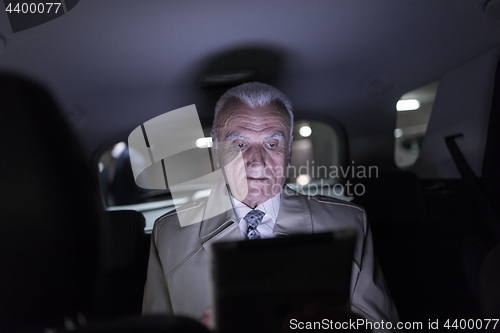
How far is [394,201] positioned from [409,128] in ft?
1.20

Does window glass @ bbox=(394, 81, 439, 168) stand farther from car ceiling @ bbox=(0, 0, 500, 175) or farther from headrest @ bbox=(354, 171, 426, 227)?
headrest @ bbox=(354, 171, 426, 227)

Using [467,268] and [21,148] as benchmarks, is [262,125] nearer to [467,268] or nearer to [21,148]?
[21,148]

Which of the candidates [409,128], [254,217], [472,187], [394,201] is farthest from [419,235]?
[254,217]

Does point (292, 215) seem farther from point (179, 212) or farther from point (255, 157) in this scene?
point (179, 212)

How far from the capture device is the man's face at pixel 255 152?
1096 mm

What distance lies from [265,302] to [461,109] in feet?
3.89

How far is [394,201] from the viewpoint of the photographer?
1.33 meters

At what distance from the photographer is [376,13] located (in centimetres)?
110

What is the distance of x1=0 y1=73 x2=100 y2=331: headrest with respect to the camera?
78cm

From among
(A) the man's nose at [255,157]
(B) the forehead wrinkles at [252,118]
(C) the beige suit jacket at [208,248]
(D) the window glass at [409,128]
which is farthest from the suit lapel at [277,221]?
(D) the window glass at [409,128]

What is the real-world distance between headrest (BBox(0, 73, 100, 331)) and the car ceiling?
0.56 feet

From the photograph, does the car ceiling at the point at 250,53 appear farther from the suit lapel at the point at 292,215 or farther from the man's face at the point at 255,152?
the suit lapel at the point at 292,215

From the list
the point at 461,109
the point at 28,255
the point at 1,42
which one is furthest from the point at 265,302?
the point at 461,109

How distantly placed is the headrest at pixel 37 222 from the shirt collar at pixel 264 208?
0.45 meters
